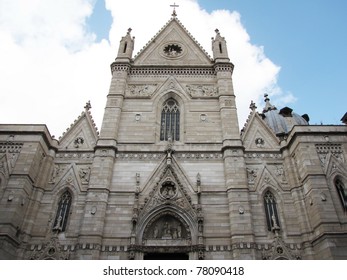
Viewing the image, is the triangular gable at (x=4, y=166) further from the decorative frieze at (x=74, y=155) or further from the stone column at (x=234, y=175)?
the stone column at (x=234, y=175)

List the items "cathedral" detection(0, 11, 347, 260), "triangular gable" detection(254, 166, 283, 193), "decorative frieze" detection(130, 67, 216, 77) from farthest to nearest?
"decorative frieze" detection(130, 67, 216, 77), "triangular gable" detection(254, 166, 283, 193), "cathedral" detection(0, 11, 347, 260)

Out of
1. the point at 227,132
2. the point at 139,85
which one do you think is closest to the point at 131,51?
the point at 139,85

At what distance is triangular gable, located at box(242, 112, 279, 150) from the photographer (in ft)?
58.7

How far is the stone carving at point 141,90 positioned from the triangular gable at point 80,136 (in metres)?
3.44

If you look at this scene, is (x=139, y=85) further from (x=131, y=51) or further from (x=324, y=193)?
(x=324, y=193)

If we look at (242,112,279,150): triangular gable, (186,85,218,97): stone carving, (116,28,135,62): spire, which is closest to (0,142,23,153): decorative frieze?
(116,28,135,62): spire

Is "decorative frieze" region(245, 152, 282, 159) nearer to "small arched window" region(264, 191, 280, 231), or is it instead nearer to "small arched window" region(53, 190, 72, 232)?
"small arched window" region(264, 191, 280, 231)

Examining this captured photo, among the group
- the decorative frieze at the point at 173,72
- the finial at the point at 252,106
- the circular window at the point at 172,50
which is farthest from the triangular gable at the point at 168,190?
the circular window at the point at 172,50

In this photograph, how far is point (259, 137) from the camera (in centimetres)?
1834

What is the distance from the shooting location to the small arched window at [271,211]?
14.9 meters

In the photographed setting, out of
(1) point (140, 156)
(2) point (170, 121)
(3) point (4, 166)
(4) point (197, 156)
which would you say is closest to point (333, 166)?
(4) point (197, 156)

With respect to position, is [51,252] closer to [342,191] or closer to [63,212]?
[63,212]

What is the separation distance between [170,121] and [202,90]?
10.9ft

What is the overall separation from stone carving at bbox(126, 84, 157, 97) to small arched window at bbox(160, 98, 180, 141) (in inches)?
54.6
